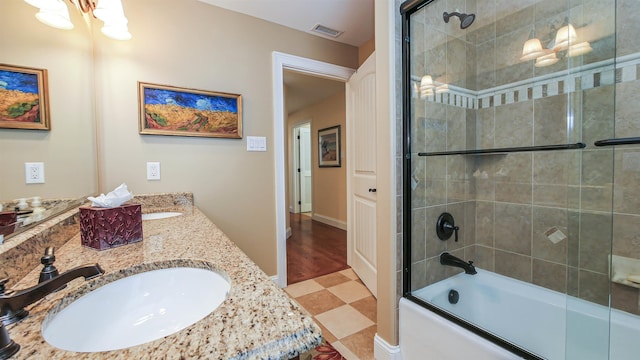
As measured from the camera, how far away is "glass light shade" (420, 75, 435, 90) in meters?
1.50

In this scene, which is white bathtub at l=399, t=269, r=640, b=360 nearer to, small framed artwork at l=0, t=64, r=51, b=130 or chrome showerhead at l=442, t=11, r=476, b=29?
chrome showerhead at l=442, t=11, r=476, b=29

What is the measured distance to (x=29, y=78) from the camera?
2.89ft

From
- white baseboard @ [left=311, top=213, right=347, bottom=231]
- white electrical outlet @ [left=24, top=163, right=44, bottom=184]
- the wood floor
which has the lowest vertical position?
the wood floor

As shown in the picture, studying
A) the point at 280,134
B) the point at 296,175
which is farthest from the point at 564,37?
the point at 296,175

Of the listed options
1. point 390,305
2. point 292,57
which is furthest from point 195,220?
point 292,57

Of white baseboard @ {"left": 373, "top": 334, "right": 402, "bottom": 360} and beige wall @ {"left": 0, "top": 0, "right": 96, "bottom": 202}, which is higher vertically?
beige wall @ {"left": 0, "top": 0, "right": 96, "bottom": 202}

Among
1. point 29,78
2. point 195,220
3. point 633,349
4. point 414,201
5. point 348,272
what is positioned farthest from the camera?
point 348,272

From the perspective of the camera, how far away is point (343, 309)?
2.01 metres

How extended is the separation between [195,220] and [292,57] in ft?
5.54

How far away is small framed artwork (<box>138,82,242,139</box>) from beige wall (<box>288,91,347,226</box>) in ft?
7.85

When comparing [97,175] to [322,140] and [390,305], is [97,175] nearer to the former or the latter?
[390,305]

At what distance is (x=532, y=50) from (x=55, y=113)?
7.98 feet

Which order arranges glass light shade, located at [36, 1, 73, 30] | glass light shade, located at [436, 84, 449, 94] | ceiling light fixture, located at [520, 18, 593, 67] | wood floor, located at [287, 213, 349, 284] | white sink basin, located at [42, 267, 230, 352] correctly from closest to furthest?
white sink basin, located at [42, 267, 230, 352]
glass light shade, located at [36, 1, 73, 30]
ceiling light fixture, located at [520, 18, 593, 67]
glass light shade, located at [436, 84, 449, 94]
wood floor, located at [287, 213, 349, 284]

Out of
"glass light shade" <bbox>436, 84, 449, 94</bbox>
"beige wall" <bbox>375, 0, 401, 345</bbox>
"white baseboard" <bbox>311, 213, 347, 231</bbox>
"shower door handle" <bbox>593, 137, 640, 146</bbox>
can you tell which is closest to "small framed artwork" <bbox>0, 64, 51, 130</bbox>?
"beige wall" <bbox>375, 0, 401, 345</bbox>
